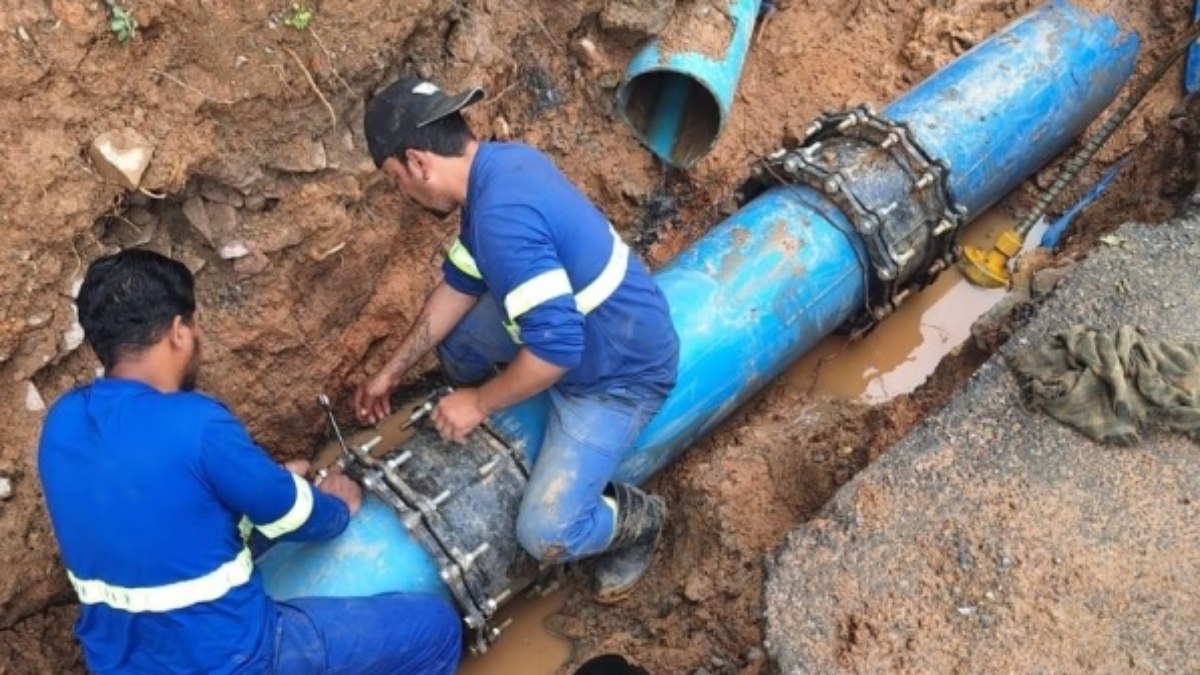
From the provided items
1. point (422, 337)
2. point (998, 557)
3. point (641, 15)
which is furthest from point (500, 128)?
point (998, 557)

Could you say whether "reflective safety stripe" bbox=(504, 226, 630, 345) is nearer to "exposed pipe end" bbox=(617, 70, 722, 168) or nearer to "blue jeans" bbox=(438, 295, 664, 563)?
"blue jeans" bbox=(438, 295, 664, 563)

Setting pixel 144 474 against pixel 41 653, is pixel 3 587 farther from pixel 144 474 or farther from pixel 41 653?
pixel 144 474

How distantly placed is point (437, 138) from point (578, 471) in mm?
1247

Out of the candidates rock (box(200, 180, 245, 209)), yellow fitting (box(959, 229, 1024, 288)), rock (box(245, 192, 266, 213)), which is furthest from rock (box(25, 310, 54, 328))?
yellow fitting (box(959, 229, 1024, 288))

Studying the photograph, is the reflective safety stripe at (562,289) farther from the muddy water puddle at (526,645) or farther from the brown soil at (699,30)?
the brown soil at (699,30)

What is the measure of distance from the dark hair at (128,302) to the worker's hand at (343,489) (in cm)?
95

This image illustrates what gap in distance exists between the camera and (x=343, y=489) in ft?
11.8

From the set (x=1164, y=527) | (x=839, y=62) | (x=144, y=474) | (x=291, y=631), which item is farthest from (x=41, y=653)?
(x=839, y=62)

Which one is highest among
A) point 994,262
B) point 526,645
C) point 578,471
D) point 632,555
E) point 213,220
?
point 213,220

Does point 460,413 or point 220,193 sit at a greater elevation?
point 220,193

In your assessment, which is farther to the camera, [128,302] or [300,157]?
[300,157]

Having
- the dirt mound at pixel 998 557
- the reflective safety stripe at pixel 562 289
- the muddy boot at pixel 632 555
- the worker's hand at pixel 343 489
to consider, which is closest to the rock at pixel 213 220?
the worker's hand at pixel 343 489

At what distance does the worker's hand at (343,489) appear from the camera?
11.8 ft

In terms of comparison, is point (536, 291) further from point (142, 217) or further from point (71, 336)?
point (71, 336)
